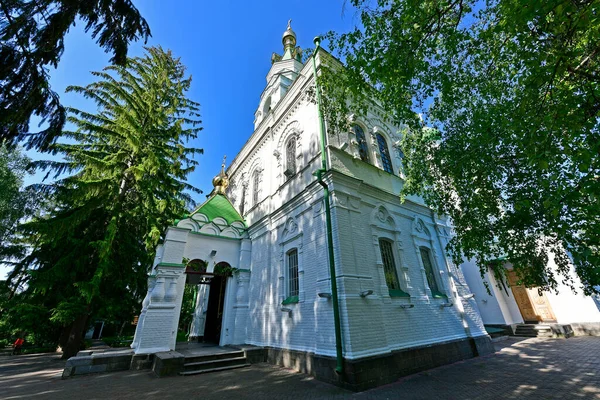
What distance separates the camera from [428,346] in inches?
296

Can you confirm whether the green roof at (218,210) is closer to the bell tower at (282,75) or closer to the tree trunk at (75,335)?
the bell tower at (282,75)

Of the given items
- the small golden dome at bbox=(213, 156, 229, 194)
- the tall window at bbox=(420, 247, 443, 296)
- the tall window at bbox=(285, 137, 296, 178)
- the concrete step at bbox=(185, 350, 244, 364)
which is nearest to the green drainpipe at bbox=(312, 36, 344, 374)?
the tall window at bbox=(285, 137, 296, 178)

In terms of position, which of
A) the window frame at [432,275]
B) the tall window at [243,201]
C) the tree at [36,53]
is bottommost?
the window frame at [432,275]

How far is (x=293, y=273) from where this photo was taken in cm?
891

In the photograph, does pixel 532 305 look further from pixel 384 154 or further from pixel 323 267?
pixel 323 267

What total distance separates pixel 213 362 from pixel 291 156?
26.5ft

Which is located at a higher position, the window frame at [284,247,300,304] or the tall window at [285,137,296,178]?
the tall window at [285,137,296,178]

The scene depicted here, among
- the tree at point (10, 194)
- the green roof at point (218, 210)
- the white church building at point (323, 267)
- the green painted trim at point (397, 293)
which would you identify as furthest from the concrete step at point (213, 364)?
the tree at point (10, 194)

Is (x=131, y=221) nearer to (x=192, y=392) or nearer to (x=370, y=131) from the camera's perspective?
(x=192, y=392)

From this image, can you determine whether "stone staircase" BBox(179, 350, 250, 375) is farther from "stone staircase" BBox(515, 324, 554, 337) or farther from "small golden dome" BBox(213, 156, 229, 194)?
"stone staircase" BBox(515, 324, 554, 337)

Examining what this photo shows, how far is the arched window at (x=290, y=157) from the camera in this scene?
33.7 ft

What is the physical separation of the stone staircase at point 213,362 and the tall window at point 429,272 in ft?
23.3

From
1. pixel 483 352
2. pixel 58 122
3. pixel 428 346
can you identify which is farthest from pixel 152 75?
pixel 483 352

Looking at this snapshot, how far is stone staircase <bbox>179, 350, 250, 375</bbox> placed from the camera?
7496 millimetres
